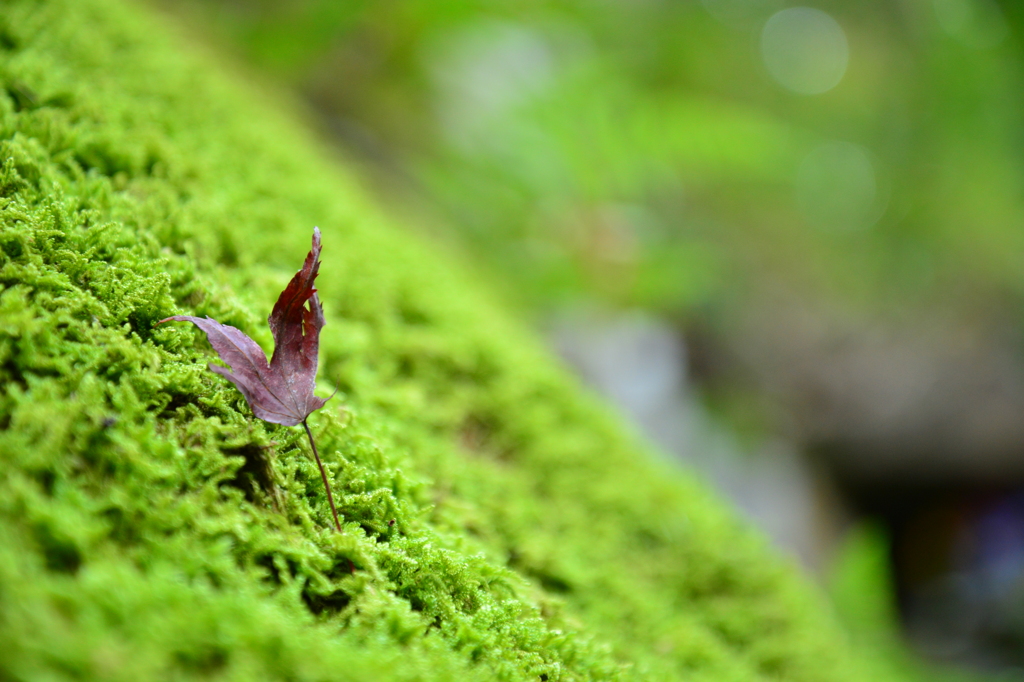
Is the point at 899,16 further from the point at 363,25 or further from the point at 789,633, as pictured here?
the point at 789,633

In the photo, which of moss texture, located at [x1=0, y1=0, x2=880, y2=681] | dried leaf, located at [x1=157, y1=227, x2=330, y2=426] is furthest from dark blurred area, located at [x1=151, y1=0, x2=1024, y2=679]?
dried leaf, located at [x1=157, y1=227, x2=330, y2=426]

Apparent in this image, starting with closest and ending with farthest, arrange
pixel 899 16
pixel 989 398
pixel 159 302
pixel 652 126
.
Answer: pixel 159 302 < pixel 652 126 < pixel 989 398 < pixel 899 16

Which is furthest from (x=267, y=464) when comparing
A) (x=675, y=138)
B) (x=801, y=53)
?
(x=801, y=53)

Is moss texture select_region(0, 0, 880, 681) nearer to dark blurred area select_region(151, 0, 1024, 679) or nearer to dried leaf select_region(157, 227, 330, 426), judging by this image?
dried leaf select_region(157, 227, 330, 426)

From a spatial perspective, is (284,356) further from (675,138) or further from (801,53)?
(801,53)

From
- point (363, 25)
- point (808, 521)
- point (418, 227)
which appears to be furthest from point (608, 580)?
point (808, 521)

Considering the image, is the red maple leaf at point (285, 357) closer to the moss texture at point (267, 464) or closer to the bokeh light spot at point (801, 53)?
the moss texture at point (267, 464)
